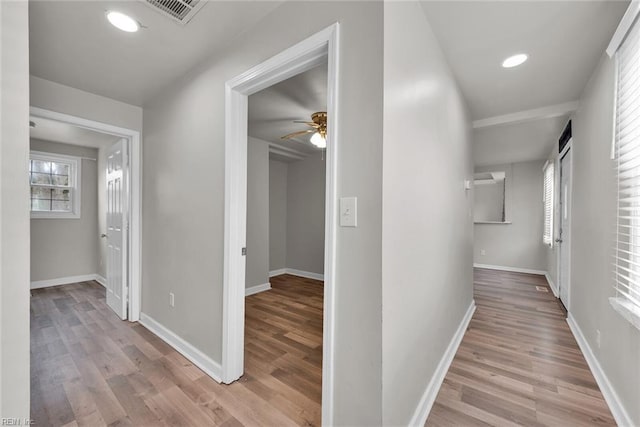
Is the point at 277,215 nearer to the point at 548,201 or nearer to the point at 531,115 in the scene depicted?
the point at 531,115

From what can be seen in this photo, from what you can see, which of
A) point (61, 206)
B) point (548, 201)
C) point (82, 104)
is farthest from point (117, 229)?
point (548, 201)

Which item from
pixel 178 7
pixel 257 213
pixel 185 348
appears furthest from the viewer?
pixel 257 213

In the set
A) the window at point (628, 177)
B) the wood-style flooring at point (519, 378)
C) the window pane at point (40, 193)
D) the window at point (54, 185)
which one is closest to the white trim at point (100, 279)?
the window at point (54, 185)

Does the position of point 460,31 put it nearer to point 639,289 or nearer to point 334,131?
point 334,131

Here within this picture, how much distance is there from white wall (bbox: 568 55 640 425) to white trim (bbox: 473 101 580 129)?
11 cm

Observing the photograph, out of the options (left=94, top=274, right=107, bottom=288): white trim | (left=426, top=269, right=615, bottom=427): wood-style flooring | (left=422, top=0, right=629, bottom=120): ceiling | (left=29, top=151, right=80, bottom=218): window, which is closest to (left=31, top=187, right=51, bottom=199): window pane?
(left=29, top=151, right=80, bottom=218): window

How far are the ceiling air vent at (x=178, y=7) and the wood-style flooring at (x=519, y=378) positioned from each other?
2.83 metres

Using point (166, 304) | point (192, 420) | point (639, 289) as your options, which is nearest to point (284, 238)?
point (166, 304)

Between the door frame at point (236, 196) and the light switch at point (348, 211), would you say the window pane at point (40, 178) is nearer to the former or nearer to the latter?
the door frame at point (236, 196)

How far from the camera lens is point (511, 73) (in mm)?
2254

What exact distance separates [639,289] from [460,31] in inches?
71.7

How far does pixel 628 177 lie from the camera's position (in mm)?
1594

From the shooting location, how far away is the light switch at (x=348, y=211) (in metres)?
1.24
